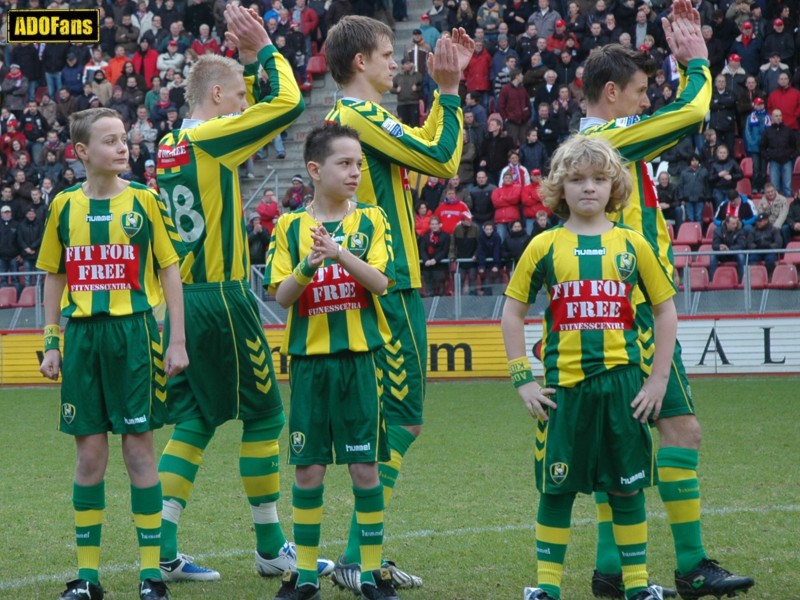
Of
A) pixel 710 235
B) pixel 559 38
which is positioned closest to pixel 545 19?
pixel 559 38

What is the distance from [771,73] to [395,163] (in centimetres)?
1529

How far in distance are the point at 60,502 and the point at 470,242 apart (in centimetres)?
1131

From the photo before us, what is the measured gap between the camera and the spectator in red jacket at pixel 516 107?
2081 centimetres

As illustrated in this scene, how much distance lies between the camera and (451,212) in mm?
19328

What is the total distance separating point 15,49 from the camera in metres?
25.9

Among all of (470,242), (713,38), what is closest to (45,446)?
(470,242)

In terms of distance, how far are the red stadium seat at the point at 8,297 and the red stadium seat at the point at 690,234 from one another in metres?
10.3

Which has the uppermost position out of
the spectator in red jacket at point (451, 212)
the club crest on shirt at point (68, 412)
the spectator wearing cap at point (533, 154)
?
the spectator wearing cap at point (533, 154)

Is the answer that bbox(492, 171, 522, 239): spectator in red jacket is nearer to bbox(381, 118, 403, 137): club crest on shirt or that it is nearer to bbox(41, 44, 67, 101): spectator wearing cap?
bbox(41, 44, 67, 101): spectator wearing cap

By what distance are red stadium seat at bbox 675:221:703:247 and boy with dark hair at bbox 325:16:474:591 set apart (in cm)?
1286

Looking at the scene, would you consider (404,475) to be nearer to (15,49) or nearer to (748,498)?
(748,498)

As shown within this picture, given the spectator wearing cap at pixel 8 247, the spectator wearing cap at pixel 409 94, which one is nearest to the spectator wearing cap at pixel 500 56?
the spectator wearing cap at pixel 409 94

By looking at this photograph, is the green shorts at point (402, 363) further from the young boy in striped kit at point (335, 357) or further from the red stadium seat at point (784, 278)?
the red stadium seat at point (784, 278)

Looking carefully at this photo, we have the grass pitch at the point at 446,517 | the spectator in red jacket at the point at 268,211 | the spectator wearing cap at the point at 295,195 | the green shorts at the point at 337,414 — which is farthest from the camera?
the spectator wearing cap at the point at 295,195
